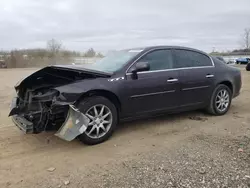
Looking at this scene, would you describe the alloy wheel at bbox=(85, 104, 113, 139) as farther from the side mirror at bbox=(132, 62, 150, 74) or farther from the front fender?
the side mirror at bbox=(132, 62, 150, 74)

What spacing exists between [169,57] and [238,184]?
2.84 m

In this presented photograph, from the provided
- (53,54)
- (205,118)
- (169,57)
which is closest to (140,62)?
(169,57)

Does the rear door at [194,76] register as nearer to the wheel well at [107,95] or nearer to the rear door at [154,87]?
the rear door at [154,87]

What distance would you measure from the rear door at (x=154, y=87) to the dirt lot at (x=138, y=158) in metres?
0.47

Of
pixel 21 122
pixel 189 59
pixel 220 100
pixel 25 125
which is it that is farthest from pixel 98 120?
pixel 220 100

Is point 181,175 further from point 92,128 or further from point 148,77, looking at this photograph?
point 148,77

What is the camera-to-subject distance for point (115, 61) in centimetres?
494

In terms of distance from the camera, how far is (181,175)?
3.09 meters

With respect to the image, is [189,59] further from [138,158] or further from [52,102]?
[52,102]

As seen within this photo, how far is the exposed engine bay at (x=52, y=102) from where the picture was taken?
3807mm

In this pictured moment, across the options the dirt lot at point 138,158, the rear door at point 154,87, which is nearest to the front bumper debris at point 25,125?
the dirt lot at point 138,158

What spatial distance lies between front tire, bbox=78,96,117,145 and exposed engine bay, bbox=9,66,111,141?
0.20 metres

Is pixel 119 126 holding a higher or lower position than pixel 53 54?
lower

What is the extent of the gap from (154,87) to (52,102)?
1.81m
